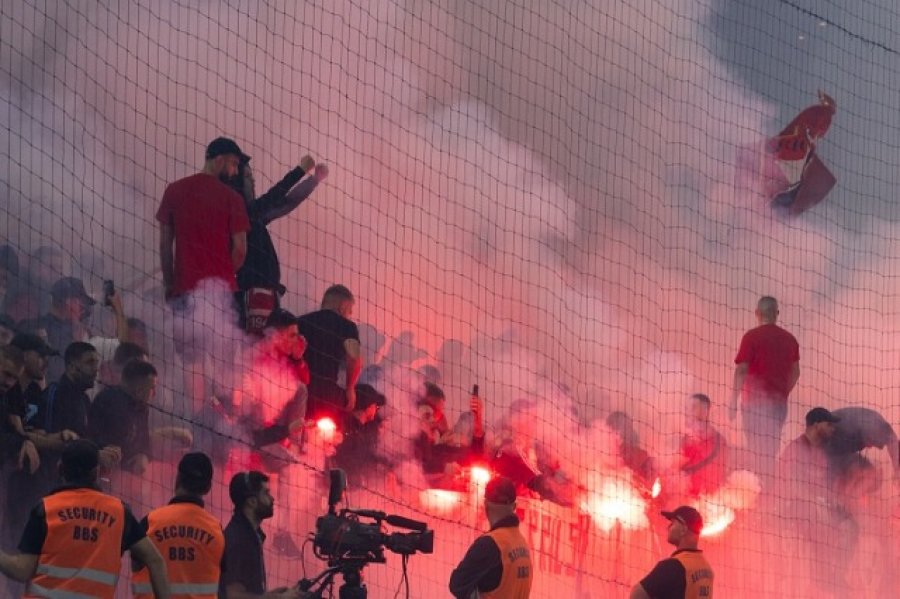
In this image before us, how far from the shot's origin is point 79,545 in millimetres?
6090

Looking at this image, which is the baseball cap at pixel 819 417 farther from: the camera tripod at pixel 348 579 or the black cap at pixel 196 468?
the black cap at pixel 196 468

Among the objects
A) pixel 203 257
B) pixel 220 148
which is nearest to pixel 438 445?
pixel 203 257

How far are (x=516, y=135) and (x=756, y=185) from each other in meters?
2.44

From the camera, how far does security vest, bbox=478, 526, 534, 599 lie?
293 inches

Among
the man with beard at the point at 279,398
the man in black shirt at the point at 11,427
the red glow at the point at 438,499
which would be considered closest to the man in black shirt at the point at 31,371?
the man in black shirt at the point at 11,427

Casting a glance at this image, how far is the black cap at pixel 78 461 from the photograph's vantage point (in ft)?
20.1

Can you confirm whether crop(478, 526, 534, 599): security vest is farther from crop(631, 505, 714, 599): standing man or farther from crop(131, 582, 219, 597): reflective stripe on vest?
crop(131, 582, 219, 597): reflective stripe on vest

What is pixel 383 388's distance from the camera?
10422 mm

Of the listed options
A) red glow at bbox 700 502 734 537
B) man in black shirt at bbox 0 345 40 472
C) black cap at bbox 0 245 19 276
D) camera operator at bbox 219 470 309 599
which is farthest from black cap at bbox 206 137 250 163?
red glow at bbox 700 502 734 537

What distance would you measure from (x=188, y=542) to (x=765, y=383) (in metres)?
6.29

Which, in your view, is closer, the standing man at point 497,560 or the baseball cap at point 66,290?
the standing man at point 497,560

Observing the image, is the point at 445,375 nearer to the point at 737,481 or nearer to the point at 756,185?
the point at 737,481

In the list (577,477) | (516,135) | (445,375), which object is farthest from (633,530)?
(516,135)

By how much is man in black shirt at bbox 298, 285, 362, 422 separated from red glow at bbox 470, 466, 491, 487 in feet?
3.83
